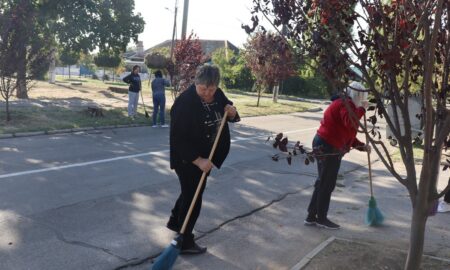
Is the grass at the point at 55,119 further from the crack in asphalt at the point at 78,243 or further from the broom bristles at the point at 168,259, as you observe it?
the broom bristles at the point at 168,259

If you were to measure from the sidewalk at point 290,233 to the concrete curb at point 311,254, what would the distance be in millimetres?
145

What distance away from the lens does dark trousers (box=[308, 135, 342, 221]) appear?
5.64m

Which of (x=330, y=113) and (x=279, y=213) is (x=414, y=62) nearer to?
(x=330, y=113)

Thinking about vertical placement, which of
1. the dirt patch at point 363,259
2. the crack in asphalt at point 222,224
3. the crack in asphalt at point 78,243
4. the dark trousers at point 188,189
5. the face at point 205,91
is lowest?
the crack in asphalt at point 78,243

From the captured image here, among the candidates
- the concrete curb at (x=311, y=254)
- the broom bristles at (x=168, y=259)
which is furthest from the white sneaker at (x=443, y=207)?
the broom bristles at (x=168, y=259)

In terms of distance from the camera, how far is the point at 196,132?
15.3 feet

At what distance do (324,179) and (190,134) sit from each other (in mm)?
1866

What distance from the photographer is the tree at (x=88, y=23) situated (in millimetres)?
20031

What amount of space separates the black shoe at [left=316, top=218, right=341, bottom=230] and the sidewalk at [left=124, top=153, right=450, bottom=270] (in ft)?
0.22

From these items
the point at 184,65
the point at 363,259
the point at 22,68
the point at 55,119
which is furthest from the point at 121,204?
the point at 184,65

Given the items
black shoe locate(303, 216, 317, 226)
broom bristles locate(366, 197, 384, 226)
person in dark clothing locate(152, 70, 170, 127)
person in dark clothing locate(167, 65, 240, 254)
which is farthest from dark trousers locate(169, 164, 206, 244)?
person in dark clothing locate(152, 70, 170, 127)

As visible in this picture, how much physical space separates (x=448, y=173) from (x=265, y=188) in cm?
425

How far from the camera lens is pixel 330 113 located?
5496mm

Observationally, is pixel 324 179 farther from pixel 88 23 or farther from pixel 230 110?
pixel 88 23
